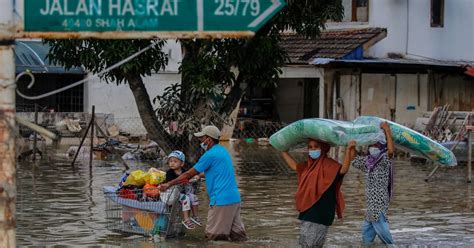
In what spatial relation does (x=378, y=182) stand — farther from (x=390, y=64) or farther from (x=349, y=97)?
(x=349, y=97)

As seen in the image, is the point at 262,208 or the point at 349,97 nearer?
the point at 262,208

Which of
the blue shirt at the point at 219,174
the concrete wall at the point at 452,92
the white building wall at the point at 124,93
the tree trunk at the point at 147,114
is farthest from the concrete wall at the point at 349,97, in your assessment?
the blue shirt at the point at 219,174

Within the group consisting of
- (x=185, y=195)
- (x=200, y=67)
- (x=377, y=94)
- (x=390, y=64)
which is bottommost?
(x=185, y=195)

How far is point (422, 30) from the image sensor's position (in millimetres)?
31453

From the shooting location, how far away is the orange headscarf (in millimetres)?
9711

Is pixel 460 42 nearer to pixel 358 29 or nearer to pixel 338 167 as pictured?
pixel 358 29

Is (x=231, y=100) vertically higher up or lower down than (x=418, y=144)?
higher up

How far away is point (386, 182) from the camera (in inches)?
436

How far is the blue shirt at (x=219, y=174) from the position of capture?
1098 centimetres

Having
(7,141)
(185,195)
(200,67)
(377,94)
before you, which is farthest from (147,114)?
(377,94)

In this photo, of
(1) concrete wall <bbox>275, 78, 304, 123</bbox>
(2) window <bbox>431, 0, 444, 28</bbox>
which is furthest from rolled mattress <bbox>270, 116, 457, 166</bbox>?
(1) concrete wall <bbox>275, 78, 304, 123</bbox>

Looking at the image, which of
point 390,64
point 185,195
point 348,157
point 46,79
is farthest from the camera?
point 46,79

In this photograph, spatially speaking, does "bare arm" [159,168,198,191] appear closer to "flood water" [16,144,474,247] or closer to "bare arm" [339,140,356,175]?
"flood water" [16,144,474,247]

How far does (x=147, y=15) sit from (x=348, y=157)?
4700 mm
